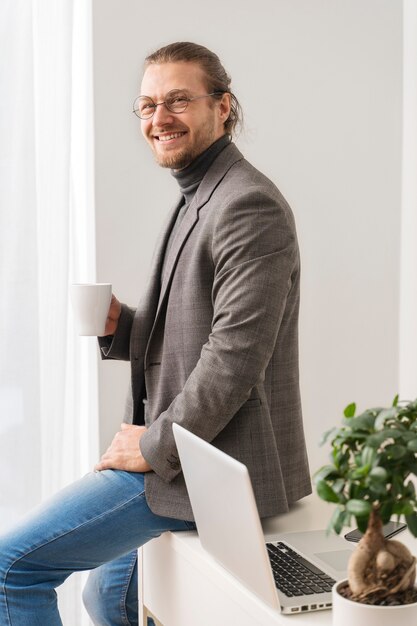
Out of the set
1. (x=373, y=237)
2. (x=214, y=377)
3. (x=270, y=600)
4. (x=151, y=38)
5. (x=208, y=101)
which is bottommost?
(x=270, y=600)

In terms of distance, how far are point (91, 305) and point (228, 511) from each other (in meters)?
0.65

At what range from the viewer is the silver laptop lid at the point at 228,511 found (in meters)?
1.19

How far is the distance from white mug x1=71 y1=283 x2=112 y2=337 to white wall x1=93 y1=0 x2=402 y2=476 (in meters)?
0.70

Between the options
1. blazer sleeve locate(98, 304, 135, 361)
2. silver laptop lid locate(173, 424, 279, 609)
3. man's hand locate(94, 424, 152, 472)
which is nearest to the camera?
silver laptop lid locate(173, 424, 279, 609)

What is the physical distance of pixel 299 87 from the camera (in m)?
2.72

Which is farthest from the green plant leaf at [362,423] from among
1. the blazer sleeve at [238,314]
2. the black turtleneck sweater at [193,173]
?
the black turtleneck sweater at [193,173]

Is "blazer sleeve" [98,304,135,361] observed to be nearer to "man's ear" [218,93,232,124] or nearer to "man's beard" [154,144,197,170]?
"man's beard" [154,144,197,170]

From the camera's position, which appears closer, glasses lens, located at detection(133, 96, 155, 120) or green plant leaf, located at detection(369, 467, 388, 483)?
green plant leaf, located at detection(369, 467, 388, 483)

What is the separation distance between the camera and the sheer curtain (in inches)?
97.3

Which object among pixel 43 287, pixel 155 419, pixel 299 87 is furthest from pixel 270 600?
pixel 299 87

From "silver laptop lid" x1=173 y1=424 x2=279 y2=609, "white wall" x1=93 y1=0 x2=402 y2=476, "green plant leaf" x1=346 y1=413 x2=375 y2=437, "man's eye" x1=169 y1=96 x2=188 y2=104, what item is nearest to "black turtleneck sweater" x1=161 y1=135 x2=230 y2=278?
"man's eye" x1=169 y1=96 x2=188 y2=104

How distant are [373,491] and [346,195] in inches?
75.5

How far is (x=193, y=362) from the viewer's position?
1703 millimetres

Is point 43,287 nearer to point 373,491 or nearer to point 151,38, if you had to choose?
point 151,38
